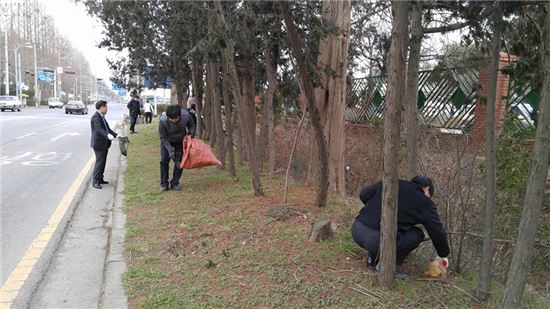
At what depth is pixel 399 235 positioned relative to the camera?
3725 millimetres

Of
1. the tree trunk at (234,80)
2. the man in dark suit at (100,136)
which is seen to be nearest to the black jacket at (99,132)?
the man in dark suit at (100,136)

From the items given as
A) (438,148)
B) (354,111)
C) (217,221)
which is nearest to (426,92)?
(354,111)

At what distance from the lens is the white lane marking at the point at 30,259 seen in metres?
3.88

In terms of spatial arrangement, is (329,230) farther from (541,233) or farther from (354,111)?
(354,111)

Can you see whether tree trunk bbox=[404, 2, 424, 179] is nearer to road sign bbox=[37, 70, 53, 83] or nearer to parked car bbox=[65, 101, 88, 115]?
parked car bbox=[65, 101, 88, 115]

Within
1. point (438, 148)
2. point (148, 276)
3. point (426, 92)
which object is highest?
point (426, 92)

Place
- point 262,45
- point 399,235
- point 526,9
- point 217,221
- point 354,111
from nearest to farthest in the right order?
point 526,9, point 399,235, point 217,221, point 262,45, point 354,111

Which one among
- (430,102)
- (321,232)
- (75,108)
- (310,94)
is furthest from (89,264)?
(75,108)

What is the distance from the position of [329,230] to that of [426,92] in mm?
7901

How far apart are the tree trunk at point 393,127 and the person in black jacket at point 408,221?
1.13 feet

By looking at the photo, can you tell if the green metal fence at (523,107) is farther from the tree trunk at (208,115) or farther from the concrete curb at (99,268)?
the tree trunk at (208,115)

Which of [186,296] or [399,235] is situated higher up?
[399,235]

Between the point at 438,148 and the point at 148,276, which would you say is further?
the point at 438,148

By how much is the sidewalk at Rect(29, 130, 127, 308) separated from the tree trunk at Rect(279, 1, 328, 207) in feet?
7.70
